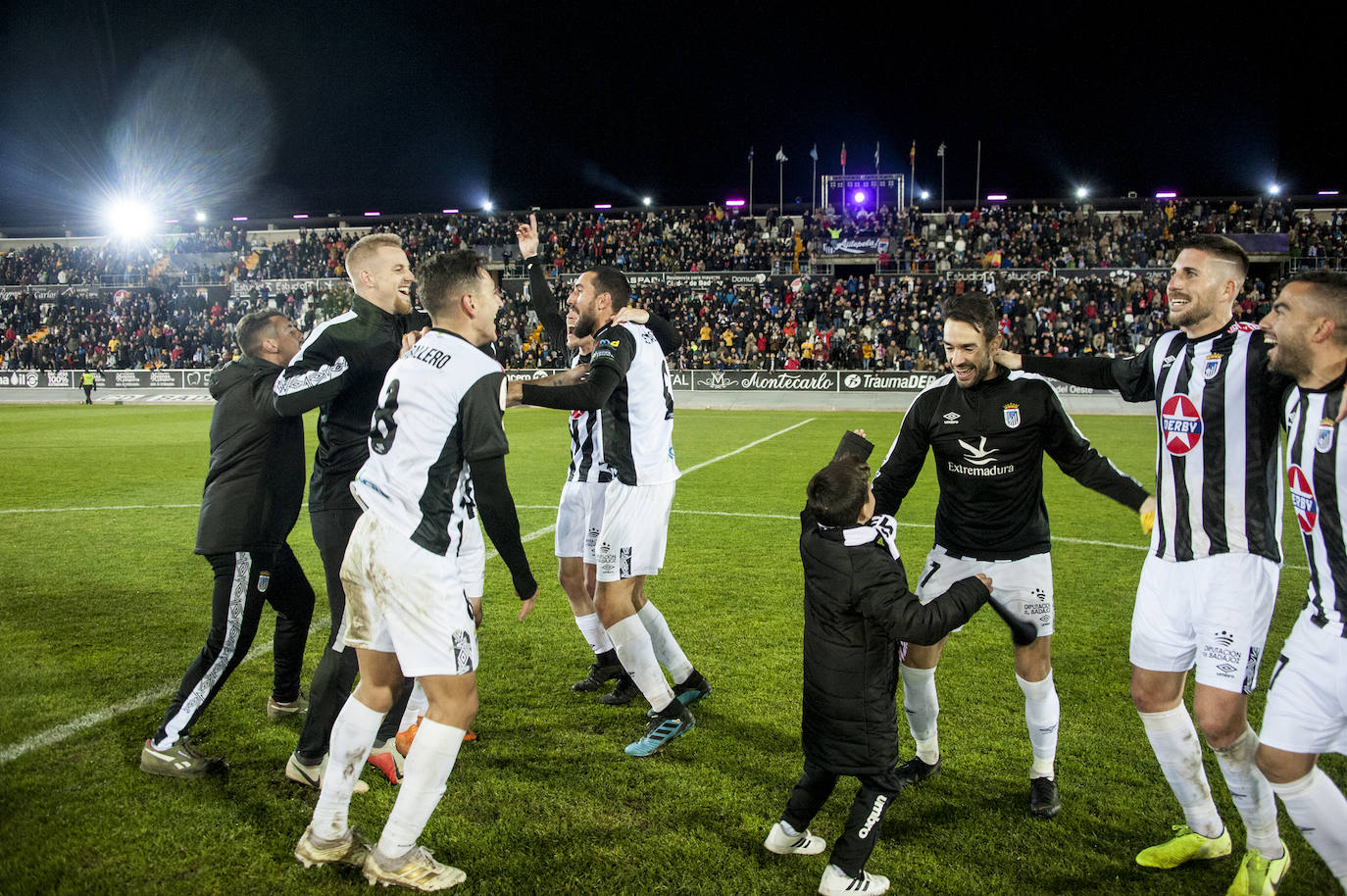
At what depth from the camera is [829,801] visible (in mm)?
4156

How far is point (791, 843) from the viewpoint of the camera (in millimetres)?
3652

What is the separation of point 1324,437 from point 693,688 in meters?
3.49

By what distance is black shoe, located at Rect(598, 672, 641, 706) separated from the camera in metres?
5.45

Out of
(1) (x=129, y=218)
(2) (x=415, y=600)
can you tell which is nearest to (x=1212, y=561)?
(2) (x=415, y=600)

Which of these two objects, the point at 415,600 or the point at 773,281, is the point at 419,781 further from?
the point at 773,281

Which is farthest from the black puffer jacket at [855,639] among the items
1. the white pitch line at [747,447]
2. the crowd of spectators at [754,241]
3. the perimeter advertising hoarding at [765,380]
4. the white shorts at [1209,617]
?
the crowd of spectators at [754,241]

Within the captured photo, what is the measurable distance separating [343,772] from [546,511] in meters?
7.78

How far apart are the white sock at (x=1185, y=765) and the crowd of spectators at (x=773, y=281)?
90.7 feet

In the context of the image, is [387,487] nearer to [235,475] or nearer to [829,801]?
[235,475]

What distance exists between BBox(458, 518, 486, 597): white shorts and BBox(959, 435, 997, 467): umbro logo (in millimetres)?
2361

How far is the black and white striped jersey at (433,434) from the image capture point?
3.38 m

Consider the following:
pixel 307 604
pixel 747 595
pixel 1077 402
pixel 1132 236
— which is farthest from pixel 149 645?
pixel 1132 236

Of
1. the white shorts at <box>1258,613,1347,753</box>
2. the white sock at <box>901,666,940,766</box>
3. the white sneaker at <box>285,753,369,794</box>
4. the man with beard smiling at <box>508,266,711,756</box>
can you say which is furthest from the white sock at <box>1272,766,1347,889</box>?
the white sneaker at <box>285,753,369,794</box>

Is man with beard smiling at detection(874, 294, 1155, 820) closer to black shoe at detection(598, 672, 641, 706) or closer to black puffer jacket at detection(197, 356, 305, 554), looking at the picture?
black shoe at detection(598, 672, 641, 706)
